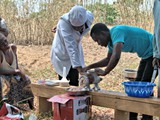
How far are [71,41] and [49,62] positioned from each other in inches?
155

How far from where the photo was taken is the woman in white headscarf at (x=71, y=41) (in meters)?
3.33

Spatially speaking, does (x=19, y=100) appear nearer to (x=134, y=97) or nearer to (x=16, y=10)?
(x=134, y=97)

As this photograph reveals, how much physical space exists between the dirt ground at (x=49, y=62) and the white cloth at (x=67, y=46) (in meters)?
1.91

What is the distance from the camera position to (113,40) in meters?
3.00

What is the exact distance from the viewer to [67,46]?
352cm

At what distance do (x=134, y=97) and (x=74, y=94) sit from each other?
0.64m

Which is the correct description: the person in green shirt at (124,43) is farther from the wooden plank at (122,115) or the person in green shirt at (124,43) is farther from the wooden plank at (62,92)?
the wooden plank at (122,115)

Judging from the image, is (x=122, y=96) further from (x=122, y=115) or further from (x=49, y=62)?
(x=49, y=62)

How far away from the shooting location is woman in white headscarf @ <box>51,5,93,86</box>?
131 inches

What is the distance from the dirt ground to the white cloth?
1.91 m

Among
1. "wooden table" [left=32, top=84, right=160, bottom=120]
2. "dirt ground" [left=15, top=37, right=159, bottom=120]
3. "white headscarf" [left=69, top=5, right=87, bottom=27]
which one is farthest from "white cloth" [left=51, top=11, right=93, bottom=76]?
"dirt ground" [left=15, top=37, right=159, bottom=120]

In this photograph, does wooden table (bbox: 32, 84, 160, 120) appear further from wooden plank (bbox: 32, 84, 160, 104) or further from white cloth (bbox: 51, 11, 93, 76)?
white cloth (bbox: 51, 11, 93, 76)

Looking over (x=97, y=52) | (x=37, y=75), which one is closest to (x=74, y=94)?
(x=37, y=75)

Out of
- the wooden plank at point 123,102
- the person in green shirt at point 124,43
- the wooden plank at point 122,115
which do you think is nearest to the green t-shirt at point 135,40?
the person in green shirt at point 124,43
